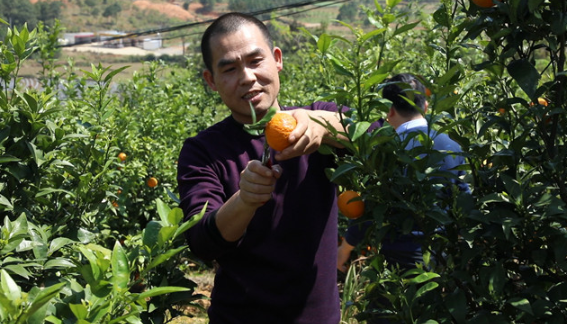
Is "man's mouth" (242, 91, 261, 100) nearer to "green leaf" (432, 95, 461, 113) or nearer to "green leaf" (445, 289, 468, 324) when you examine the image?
"green leaf" (432, 95, 461, 113)

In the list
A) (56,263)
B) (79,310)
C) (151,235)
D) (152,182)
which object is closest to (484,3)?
(151,235)

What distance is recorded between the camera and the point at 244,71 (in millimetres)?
1573

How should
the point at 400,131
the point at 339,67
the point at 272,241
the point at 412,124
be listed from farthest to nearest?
1. the point at 412,124
2. the point at 400,131
3. the point at 272,241
4. the point at 339,67

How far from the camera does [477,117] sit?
59.5 inches

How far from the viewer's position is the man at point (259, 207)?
1.59 metres

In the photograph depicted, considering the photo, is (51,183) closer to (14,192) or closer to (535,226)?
(14,192)

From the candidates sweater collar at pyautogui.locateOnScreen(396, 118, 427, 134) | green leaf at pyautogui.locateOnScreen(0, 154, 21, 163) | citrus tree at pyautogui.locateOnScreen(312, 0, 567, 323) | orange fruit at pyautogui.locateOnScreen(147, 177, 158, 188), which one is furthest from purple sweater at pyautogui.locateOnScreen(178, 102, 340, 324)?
orange fruit at pyautogui.locateOnScreen(147, 177, 158, 188)

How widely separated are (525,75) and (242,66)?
675 mm

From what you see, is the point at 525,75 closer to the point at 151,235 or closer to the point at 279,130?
the point at 279,130

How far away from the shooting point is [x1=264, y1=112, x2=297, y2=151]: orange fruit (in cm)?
117

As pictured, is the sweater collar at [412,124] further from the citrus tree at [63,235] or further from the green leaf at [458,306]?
the green leaf at [458,306]

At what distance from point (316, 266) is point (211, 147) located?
1.35 feet

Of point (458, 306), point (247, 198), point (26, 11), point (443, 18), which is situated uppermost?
point (26, 11)

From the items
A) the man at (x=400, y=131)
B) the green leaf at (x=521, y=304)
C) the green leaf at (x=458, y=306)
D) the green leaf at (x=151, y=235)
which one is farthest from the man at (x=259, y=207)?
the man at (x=400, y=131)
